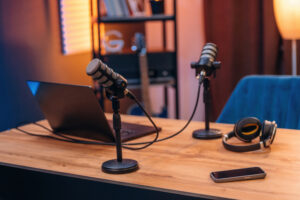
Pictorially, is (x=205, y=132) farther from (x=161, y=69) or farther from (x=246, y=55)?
(x=246, y=55)

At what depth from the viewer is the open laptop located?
1.29m

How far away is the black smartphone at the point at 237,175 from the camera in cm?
102

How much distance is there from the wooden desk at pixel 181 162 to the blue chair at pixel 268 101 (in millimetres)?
382

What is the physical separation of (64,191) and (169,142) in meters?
0.44

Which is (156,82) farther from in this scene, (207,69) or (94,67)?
(94,67)

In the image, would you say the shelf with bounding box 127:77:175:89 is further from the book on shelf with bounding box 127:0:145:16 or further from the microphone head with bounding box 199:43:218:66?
the microphone head with bounding box 199:43:218:66

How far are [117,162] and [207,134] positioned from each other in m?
0.41

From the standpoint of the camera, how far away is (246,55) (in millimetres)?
3186

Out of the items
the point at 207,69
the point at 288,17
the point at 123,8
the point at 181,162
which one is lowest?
the point at 181,162

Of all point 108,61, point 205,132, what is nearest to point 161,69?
point 108,61

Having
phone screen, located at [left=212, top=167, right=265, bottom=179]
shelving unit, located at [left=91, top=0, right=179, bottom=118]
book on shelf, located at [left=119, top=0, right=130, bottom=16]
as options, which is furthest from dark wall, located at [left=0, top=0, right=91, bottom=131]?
phone screen, located at [left=212, top=167, right=265, bottom=179]

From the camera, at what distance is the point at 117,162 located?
1.16m

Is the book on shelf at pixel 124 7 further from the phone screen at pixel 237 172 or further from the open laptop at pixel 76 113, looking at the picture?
the phone screen at pixel 237 172

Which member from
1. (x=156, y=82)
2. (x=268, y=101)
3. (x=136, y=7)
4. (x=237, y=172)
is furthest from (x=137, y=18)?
(x=237, y=172)
